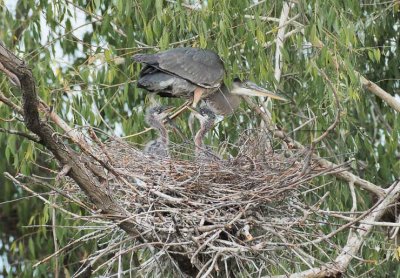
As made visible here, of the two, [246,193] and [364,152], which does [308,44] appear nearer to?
[364,152]

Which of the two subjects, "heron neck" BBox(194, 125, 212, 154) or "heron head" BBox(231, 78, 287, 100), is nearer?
"heron neck" BBox(194, 125, 212, 154)

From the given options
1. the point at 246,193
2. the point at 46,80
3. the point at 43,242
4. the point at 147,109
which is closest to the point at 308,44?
the point at 147,109

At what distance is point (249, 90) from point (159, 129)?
30.1 inches

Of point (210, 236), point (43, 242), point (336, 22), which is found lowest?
point (43, 242)

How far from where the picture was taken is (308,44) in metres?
8.19

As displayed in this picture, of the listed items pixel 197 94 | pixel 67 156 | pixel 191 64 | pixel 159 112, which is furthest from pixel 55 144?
pixel 197 94

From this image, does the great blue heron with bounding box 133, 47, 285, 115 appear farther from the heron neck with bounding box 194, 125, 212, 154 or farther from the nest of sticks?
the nest of sticks

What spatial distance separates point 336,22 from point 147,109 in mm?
1376

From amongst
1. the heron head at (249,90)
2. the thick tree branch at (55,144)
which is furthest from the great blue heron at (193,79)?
the thick tree branch at (55,144)

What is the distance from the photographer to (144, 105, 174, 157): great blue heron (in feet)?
22.7

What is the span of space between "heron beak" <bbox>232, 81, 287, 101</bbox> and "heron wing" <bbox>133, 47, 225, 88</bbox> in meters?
0.14

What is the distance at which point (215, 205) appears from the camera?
19.5 feet

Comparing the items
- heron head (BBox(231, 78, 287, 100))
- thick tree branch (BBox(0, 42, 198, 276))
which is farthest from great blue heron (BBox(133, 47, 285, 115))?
thick tree branch (BBox(0, 42, 198, 276))

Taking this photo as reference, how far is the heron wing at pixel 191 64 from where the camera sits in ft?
23.8
